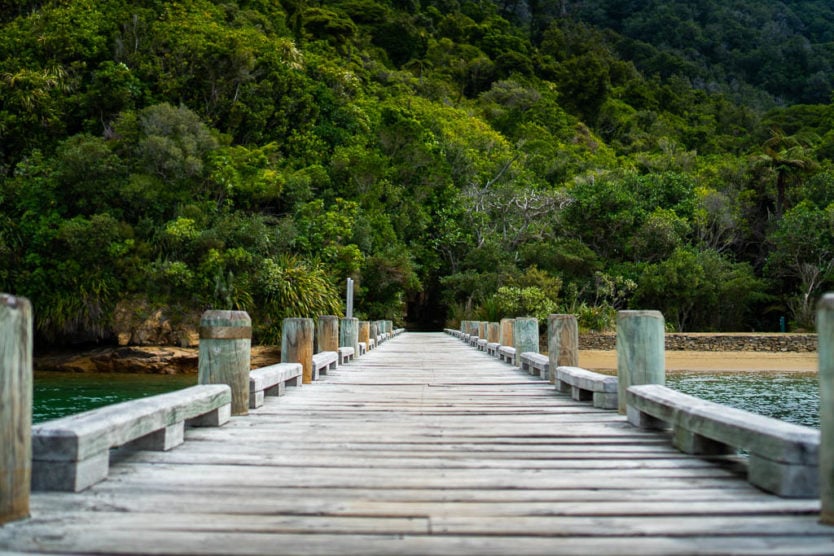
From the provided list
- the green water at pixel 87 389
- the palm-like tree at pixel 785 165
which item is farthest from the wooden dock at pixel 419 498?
the palm-like tree at pixel 785 165

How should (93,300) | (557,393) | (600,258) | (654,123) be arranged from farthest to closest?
1. (654,123)
2. (600,258)
3. (93,300)
4. (557,393)

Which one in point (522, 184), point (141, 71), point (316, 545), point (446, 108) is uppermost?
point (446, 108)

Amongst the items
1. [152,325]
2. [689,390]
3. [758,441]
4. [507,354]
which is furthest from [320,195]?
[758,441]

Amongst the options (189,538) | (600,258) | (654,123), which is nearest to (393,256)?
(600,258)

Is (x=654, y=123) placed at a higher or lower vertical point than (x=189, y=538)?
higher

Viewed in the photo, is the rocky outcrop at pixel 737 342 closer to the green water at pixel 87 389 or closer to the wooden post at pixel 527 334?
the green water at pixel 87 389

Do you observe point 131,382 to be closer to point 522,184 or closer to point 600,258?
point 600,258

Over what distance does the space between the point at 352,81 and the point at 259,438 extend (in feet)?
122

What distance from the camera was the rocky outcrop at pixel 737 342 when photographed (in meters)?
26.5

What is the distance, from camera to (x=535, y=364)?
9.61 m

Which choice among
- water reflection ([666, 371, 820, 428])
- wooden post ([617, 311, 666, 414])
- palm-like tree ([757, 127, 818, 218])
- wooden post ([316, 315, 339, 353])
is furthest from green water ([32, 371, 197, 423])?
palm-like tree ([757, 127, 818, 218])

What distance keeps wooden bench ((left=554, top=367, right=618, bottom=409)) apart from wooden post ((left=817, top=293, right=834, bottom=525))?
349 centimetres

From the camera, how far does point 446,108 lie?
53.8 metres

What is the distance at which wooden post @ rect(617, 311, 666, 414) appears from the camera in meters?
5.46
